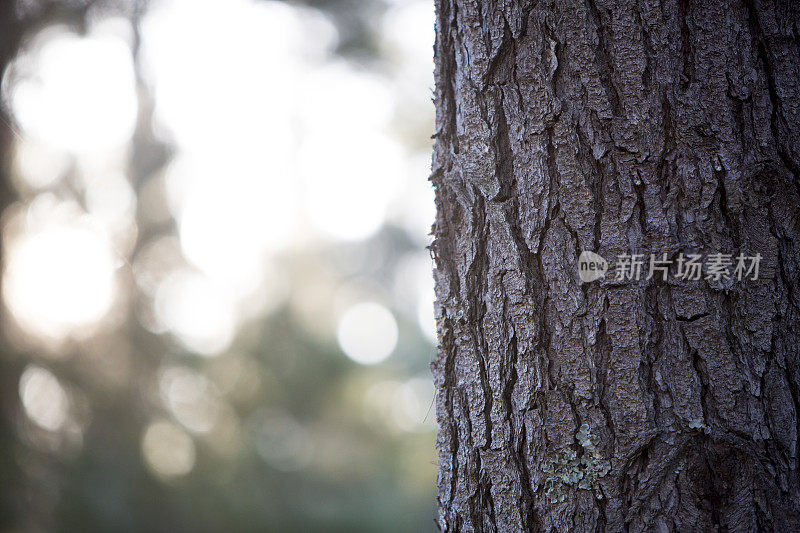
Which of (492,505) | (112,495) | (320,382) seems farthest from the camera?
(320,382)

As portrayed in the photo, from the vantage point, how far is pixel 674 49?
856 mm

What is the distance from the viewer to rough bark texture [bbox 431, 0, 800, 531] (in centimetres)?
80

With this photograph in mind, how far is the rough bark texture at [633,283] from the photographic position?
80 centimetres

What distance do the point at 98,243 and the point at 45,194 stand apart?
61 centimetres

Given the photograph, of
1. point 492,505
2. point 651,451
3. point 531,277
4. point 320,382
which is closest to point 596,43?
point 531,277

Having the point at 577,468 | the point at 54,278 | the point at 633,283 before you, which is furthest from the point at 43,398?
the point at 633,283

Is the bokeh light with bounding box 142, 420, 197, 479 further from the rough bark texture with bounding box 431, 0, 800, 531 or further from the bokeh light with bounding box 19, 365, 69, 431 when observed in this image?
the rough bark texture with bounding box 431, 0, 800, 531

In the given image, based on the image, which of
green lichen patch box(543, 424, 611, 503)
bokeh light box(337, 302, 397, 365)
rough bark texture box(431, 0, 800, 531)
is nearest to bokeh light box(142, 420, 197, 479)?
bokeh light box(337, 302, 397, 365)

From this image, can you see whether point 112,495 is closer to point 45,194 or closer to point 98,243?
point 98,243

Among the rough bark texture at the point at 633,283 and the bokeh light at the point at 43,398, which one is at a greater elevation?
the rough bark texture at the point at 633,283

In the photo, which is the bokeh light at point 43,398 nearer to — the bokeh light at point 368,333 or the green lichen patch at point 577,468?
the bokeh light at point 368,333

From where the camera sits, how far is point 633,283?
841 mm

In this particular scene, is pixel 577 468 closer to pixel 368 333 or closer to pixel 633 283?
pixel 633 283

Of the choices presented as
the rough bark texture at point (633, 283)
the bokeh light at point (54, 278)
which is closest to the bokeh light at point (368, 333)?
the bokeh light at point (54, 278)
